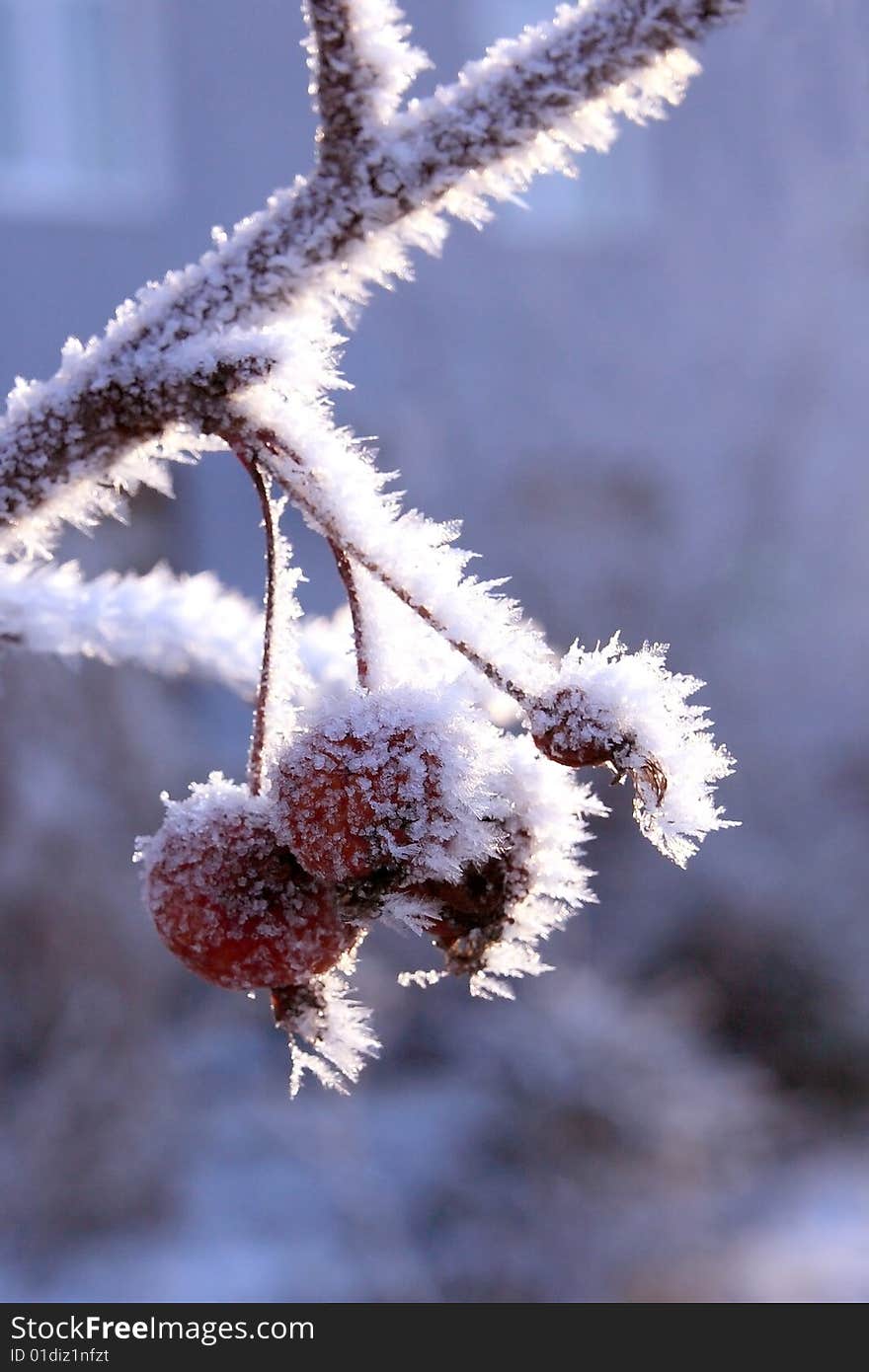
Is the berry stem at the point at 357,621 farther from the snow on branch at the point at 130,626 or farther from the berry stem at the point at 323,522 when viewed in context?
the snow on branch at the point at 130,626

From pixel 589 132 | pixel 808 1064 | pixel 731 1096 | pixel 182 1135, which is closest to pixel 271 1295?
pixel 182 1135

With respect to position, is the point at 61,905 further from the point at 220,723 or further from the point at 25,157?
the point at 25,157

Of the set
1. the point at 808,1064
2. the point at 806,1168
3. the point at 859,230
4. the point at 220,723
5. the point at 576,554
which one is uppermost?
the point at 859,230

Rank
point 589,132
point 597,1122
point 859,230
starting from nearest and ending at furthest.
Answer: point 589,132 < point 597,1122 < point 859,230

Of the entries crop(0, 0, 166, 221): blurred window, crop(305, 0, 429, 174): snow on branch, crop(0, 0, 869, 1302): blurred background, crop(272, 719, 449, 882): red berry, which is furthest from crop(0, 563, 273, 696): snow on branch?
crop(0, 0, 166, 221): blurred window

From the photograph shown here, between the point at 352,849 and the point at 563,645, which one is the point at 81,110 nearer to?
the point at 563,645

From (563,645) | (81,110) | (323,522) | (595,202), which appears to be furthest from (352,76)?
(595,202)

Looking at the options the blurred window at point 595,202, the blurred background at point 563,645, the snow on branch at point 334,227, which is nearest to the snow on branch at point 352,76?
the snow on branch at point 334,227

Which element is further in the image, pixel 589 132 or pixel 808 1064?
pixel 808 1064
